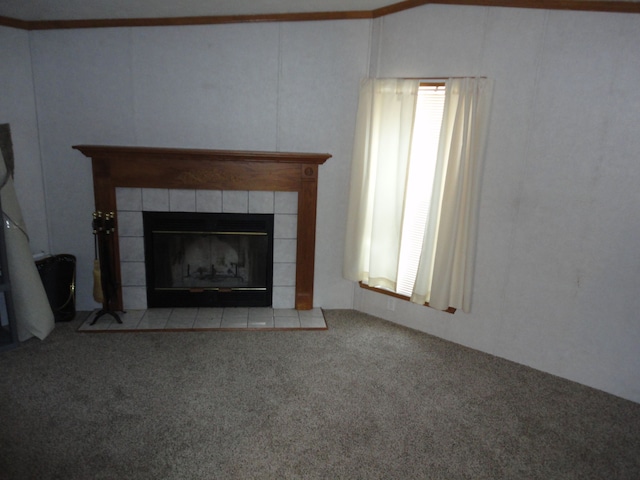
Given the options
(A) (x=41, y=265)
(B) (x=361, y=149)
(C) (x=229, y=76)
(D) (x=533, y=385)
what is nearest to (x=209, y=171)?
(C) (x=229, y=76)

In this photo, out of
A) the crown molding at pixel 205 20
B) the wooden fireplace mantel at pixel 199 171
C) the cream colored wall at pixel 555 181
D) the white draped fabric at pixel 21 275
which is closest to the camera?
the cream colored wall at pixel 555 181

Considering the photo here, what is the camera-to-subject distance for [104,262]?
3.78 m

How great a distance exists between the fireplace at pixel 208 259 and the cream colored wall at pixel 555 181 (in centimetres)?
184

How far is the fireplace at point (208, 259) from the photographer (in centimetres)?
399

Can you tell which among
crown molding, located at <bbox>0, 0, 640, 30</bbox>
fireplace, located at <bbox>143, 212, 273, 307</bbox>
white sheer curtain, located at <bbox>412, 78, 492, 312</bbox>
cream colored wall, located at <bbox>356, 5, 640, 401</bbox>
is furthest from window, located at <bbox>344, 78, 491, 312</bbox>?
fireplace, located at <bbox>143, 212, 273, 307</bbox>

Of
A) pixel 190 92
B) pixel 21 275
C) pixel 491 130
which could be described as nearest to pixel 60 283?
pixel 21 275

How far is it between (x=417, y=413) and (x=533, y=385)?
0.94 m

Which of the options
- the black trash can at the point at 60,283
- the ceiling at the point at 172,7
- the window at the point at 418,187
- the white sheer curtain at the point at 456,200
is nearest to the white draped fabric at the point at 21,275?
the black trash can at the point at 60,283

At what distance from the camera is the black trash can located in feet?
12.4

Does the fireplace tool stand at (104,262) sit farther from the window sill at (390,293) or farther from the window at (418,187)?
the window sill at (390,293)

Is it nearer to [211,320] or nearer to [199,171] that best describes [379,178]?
[199,171]

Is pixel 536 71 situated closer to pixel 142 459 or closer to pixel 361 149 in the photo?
pixel 361 149

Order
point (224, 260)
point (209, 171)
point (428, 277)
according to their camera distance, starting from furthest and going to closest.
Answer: point (224, 260) < point (209, 171) < point (428, 277)

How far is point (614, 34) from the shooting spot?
276 centimetres
